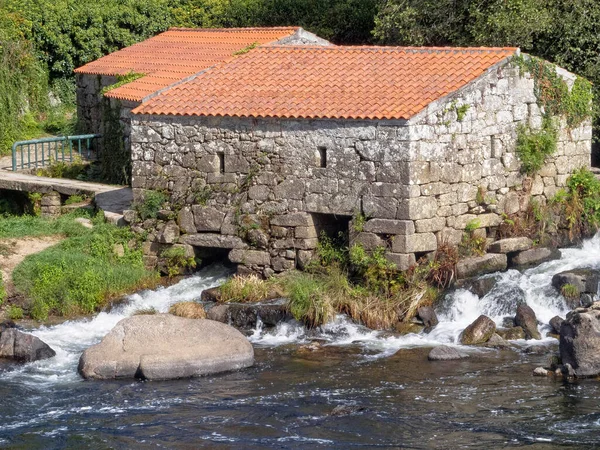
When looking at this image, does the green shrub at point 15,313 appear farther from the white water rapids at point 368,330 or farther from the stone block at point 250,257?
the stone block at point 250,257

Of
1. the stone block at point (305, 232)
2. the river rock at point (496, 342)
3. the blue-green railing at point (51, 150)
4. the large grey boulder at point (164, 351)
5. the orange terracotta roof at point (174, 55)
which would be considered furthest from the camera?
the blue-green railing at point (51, 150)

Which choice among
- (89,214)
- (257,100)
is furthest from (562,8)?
(89,214)

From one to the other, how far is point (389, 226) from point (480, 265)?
1.77 metres

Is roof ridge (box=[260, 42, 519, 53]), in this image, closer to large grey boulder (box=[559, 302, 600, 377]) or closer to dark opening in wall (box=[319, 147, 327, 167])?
dark opening in wall (box=[319, 147, 327, 167])

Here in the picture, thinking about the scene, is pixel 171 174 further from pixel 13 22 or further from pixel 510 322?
pixel 13 22

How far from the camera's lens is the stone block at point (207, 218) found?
2069 cm

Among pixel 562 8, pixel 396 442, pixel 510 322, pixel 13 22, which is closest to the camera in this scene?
pixel 396 442

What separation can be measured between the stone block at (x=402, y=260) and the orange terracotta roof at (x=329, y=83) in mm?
2219

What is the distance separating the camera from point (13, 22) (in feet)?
102

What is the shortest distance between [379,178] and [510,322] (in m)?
3.08

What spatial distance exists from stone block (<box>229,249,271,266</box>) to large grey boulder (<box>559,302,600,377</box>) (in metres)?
5.89

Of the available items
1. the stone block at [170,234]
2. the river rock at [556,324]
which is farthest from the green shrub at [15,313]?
the river rock at [556,324]

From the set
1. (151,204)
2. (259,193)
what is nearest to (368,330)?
(259,193)

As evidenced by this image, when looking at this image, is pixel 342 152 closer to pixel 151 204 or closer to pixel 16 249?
pixel 151 204
